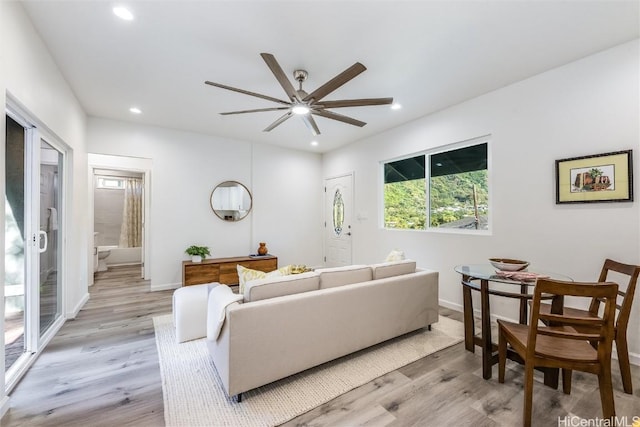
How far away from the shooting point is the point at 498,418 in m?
1.68

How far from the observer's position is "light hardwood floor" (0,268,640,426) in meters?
1.67

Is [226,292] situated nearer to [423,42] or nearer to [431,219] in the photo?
[423,42]

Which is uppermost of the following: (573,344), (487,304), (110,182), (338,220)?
(110,182)

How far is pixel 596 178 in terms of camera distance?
246 cm

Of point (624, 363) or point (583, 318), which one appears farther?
point (624, 363)

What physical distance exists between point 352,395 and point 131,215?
281 inches

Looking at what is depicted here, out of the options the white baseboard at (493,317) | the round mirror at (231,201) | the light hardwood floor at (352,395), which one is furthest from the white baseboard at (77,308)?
the white baseboard at (493,317)

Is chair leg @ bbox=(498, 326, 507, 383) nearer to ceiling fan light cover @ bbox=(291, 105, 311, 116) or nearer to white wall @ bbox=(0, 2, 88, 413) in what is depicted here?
ceiling fan light cover @ bbox=(291, 105, 311, 116)

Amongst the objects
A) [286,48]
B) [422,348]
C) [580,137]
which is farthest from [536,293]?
[286,48]

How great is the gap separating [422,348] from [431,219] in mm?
2013

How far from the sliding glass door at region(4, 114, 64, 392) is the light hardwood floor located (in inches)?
8.8

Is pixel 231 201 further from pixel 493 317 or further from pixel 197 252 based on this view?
pixel 493 317

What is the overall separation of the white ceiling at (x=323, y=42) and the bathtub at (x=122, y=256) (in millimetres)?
4301

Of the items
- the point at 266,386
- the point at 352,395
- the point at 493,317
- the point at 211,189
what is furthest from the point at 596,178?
the point at 211,189
